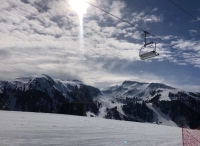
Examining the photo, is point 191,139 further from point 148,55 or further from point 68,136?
point 68,136

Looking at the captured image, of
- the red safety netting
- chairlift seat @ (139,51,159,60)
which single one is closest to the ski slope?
the red safety netting

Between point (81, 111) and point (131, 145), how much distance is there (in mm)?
64707

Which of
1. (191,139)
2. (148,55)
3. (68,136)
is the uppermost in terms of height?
(148,55)

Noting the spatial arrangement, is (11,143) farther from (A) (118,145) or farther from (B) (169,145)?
(B) (169,145)

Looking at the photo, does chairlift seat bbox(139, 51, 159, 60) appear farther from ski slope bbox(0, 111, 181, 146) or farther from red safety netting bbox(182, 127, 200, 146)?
red safety netting bbox(182, 127, 200, 146)

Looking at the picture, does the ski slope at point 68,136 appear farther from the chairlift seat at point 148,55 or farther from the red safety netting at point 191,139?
the chairlift seat at point 148,55

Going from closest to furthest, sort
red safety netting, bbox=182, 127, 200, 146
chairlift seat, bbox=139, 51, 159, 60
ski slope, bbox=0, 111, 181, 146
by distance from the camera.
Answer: ski slope, bbox=0, 111, 181, 146, chairlift seat, bbox=139, 51, 159, 60, red safety netting, bbox=182, 127, 200, 146

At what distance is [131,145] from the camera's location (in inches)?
496

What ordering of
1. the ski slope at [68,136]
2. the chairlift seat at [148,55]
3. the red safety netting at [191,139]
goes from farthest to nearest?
1. the red safety netting at [191,139]
2. the chairlift seat at [148,55]
3. the ski slope at [68,136]

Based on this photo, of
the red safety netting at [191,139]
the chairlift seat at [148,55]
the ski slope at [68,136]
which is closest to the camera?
the ski slope at [68,136]

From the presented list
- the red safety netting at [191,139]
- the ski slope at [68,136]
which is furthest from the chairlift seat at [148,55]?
the red safety netting at [191,139]

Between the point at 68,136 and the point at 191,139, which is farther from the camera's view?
the point at 191,139

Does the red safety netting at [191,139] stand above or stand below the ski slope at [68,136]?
below

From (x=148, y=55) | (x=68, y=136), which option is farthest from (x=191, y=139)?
(x=68, y=136)
